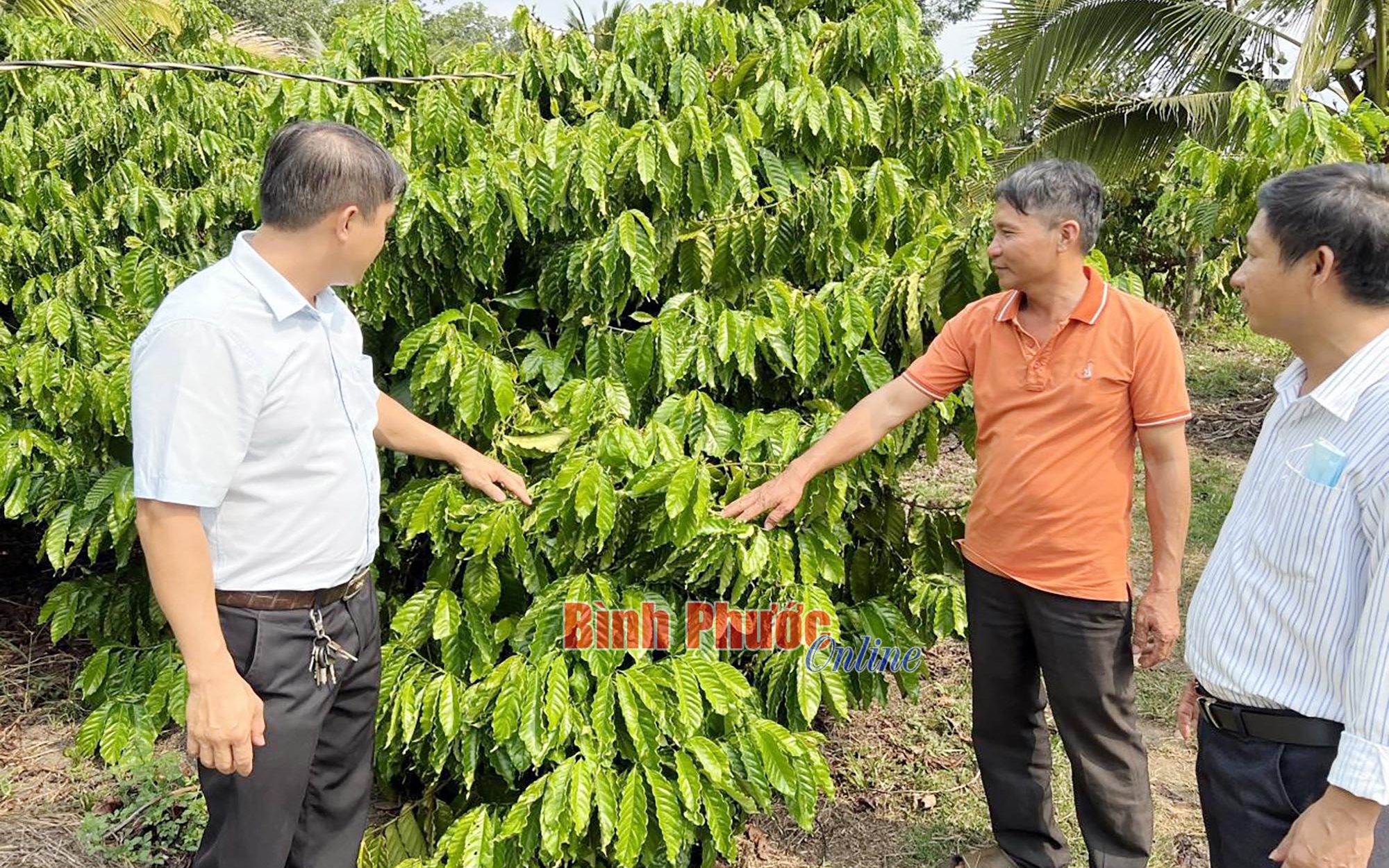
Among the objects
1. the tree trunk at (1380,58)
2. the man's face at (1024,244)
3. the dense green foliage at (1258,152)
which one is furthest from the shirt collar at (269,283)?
the tree trunk at (1380,58)

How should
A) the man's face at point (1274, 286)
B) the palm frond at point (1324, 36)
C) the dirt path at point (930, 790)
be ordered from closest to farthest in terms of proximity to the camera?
the man's face at point (1274, 286) → the dirt path at point (930, 790) → the palm frond at point (1324, 36)

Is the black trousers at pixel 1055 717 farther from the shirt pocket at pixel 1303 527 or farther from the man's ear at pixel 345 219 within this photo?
the man's ear at pixel 345 219

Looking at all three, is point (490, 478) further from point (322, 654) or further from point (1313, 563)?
point (1313, 563)

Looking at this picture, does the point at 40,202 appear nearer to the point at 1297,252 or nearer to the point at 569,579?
the point at 569,579

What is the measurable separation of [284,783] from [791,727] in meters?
1.30

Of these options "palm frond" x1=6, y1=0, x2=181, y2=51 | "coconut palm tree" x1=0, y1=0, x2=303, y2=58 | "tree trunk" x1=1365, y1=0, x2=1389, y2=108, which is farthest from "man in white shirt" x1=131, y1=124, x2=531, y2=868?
"palm frond" x1=6, y1=0, x2=181, y2=51

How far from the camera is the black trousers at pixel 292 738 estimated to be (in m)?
1.83

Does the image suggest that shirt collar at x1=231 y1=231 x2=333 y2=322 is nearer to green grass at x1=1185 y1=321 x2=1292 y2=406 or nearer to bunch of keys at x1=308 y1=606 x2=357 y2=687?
bunch of keys at x1=308 y1=606 x2=357 y2=687

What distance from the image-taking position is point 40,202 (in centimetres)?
358

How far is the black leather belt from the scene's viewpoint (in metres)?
1.50

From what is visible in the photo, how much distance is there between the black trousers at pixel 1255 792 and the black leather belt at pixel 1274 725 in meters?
0.01

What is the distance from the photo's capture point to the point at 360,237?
6.02 feet

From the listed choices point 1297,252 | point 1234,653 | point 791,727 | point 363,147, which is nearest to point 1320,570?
point 1234,653

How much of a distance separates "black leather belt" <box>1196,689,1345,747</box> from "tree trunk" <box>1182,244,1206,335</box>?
962 centimetres
